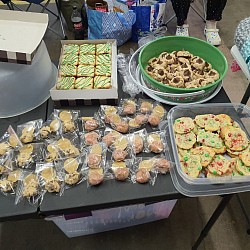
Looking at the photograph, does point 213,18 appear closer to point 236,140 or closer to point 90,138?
point 236,140

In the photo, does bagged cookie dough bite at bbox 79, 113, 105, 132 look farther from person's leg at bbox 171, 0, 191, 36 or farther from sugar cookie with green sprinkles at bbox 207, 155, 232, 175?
person's leg at bbox 171, 0, 191, 36

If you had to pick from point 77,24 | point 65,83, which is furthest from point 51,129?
point 77,24

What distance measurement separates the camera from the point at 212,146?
931 millimetres

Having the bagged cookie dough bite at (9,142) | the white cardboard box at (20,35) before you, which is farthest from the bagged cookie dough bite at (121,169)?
the white cardboard box at (20,35)

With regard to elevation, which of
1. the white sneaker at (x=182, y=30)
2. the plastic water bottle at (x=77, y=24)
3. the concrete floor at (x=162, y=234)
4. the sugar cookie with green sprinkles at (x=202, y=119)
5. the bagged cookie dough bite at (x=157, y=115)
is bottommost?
the concrete floor at (x=162, y=234)

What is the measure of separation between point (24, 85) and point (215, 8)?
1.77 m

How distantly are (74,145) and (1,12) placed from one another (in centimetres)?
67

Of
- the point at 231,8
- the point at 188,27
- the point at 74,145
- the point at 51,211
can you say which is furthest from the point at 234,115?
the point at 231,8

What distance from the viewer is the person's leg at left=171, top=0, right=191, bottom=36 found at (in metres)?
2.10

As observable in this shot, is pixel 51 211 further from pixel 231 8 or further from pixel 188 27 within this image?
pixel 231 8

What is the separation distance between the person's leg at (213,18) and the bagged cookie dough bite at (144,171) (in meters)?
1.69

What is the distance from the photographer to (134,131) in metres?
1.00

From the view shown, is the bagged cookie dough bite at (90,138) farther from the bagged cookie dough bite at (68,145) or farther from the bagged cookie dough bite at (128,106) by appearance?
the bagged cookie dough bite at (128,106)

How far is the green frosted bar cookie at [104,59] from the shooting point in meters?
1.16
